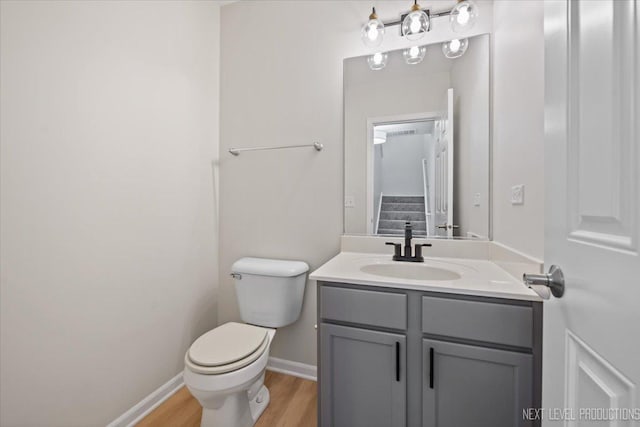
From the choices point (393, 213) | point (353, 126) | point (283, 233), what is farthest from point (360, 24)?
point (283, 233)

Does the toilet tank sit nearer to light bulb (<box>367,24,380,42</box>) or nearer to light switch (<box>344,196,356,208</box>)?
light switch (<box>344,196,356,208</box>)

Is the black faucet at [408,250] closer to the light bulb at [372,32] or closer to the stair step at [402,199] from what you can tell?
the stair step at [402,199]

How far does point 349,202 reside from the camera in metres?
1.67

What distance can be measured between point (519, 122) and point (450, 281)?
0.72 meters

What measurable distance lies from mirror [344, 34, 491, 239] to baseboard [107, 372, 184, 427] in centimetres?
141

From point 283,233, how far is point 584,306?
1526mm

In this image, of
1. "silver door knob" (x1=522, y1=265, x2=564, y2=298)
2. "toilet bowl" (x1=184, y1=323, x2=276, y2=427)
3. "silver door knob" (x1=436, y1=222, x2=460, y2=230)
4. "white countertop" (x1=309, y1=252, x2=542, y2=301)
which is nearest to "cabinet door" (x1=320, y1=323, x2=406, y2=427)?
"white countertop" (x1=309, y1=252, x2=542, y2=301)

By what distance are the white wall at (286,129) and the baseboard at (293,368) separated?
1.6 inches

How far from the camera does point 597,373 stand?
0.43 meters

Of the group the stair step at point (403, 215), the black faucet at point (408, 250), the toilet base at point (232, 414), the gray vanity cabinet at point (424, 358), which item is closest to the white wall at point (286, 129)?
the stair step at point (403, 215)

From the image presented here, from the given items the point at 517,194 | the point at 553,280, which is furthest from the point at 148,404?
the point at 517,194

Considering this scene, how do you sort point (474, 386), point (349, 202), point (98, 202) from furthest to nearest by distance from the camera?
1. point (349, 202)
2. point (98, 202)
3. point (474, 386)

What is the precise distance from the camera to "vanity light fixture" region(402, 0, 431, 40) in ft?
4.59

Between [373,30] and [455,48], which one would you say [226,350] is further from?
[455,48]
